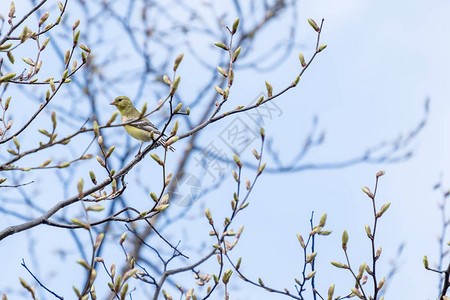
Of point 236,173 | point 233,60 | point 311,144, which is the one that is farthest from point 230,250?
point 311,144

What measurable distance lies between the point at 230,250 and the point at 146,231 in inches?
209

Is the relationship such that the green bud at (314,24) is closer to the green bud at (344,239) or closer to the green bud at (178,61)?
the green bud at (178,61)

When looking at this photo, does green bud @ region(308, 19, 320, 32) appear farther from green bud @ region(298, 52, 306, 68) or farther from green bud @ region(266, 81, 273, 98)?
green bud @ region(266, 81, 273, 98)

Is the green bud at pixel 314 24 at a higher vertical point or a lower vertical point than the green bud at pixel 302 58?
higher

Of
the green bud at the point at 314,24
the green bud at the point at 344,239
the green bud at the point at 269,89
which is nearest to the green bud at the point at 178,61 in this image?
the green bud at the point at 269,89

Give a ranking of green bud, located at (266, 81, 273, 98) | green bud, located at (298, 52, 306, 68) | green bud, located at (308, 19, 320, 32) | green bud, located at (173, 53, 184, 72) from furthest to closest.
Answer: green bud, located at (308, 19, 320, 32) → green bud, located at (298, 52, 306, 68) → green bud, located at (266, 81, 273, 98) → green bud, located at (173, 53, 184, 72)

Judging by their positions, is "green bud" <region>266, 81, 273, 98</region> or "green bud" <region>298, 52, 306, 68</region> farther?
"green bud" <region>298, 52, 306, 68</region>

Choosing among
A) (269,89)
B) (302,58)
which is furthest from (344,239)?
(302,58)

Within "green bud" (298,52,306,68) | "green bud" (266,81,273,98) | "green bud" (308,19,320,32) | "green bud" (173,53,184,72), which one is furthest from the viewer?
"green bud" (308,19,320,32)

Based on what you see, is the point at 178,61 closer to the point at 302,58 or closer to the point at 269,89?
the point at 269,89

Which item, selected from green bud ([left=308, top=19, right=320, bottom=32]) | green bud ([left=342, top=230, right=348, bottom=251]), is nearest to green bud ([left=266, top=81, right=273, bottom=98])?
green bud ([left=308, top=19, right=320, bottom=32])

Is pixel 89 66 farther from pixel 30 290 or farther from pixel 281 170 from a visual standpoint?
pixel 30 290

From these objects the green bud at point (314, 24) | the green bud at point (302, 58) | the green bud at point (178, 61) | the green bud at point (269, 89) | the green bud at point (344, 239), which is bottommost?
the green bud at point (344, 239)

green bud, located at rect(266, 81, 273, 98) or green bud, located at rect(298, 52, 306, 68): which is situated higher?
green bud, located at rect(298, 52, 306, 68)
